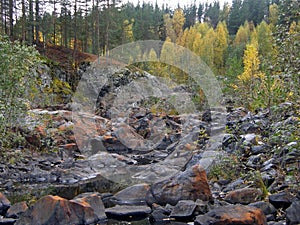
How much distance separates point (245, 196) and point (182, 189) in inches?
63.0

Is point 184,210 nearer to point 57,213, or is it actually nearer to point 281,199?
point 281,199

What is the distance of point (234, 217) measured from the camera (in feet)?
22.2

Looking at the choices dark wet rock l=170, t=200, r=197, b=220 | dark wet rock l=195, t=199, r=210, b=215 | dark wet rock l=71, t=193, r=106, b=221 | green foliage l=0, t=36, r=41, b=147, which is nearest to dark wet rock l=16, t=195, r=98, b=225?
dark wet rock l=71, t=193, r=106, b=221

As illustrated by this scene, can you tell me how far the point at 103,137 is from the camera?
21047 millimetres

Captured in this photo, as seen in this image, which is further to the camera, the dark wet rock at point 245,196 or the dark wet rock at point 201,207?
the dark wet rock at point 245,196

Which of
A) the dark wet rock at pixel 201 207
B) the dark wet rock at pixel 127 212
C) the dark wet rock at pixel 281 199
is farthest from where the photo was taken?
the dark wet rock at pixel 127 212

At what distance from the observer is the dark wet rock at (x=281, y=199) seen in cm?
766

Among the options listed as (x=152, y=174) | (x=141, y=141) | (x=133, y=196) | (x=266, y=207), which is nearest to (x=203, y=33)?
(x=141, y=141)

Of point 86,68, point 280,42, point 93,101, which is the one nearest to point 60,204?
point 280,42

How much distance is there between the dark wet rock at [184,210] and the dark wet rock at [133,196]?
1598mm

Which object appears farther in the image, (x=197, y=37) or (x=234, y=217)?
(x=197, y=37)

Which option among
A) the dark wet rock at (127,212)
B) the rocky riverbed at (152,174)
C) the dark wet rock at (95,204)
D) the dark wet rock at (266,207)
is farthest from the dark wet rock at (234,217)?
the dark wet rock at (95,204)

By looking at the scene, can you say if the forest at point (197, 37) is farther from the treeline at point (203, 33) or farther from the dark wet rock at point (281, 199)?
the dark wet rock at point (281, 199)

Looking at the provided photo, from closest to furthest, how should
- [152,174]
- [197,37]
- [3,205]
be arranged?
[3,205]
[152,174]
[197,37]
